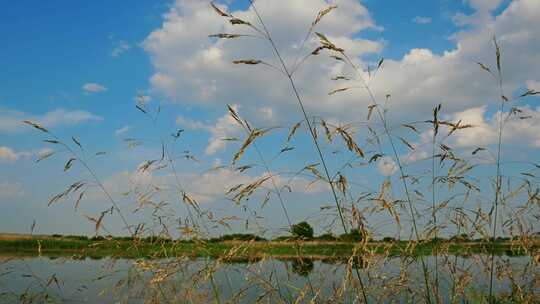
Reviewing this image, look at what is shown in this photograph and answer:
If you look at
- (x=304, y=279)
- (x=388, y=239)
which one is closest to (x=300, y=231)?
(x=304, y=279)

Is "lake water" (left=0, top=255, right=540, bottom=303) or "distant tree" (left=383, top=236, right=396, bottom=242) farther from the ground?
"distant tree" (left=383, top=236, right=396, bottom=242)

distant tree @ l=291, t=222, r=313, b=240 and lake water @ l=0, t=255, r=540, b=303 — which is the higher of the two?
distant tree @ l=291, t=222, r=313, b=240

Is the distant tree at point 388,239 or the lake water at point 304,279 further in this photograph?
the distant tree at point 388,239

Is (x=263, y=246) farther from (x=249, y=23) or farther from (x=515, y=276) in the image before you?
(x=515, y=276)

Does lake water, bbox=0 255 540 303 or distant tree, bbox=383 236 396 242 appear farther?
distant tree, bbox=383 236 396 242

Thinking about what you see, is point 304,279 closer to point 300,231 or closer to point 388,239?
point 300,231

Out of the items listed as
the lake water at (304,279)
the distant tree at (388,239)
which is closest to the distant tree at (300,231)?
the lake water at (304,279)

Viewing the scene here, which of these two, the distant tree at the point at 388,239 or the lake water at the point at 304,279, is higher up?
the distant tree at the point at 388,239

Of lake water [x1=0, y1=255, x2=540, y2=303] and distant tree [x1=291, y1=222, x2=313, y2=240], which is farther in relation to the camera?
distant tree [x1=291, y1=222, x2=313, y2=240]

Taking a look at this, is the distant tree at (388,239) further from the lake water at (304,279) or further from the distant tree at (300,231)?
the distant tree at (300,231)

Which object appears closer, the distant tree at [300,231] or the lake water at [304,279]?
the lake water at [304,279]

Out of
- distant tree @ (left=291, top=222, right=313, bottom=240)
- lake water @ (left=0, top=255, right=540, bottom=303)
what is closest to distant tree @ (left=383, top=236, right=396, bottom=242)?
lake water @ (left=0, top=255, right=540, bottom=303)

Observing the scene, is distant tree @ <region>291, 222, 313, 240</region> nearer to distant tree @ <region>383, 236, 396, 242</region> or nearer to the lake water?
the lake water

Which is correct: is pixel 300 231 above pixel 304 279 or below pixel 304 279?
above
